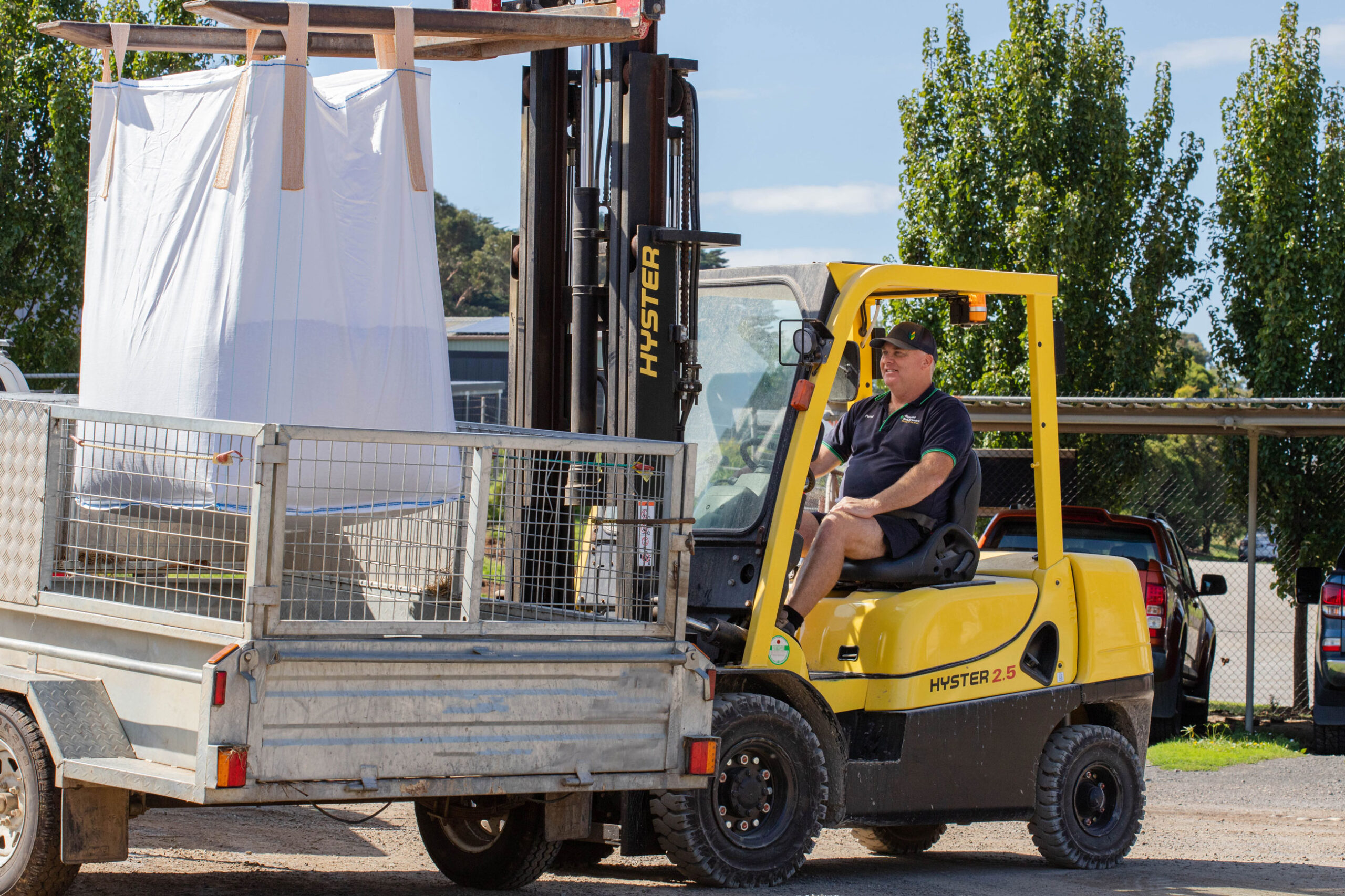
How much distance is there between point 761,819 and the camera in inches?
233

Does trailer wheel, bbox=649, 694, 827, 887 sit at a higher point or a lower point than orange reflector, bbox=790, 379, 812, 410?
lower

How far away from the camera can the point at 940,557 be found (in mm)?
6531

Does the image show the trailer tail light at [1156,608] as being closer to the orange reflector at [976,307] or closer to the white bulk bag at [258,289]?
the orange reflector at [976,307]

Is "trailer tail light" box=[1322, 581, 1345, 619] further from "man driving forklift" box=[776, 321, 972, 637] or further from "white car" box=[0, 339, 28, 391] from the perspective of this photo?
"white car" box=[0, 339, 28, 391]

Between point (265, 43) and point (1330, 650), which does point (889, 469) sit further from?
point (1330, 650)

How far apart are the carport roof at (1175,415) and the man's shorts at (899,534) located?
15.4ft

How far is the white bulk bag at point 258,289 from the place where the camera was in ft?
16.0

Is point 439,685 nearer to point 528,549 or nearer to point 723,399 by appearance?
point 528,549

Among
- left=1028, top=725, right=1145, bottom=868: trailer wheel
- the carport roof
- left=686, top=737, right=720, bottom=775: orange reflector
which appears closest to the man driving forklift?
left=686, top=737, right=720, bottom=775: orange reflector

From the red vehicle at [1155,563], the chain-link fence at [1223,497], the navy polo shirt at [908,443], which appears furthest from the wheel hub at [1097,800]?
the chain-link fence at [1223,497]

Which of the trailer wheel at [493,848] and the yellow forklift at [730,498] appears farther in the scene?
the trailer wheel at [493,848]

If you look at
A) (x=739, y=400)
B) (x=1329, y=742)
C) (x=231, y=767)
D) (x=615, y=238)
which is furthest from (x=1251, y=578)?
(x=231, y=767)

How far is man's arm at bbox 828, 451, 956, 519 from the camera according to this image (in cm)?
630

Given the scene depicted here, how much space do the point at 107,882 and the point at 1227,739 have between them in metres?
8.98
